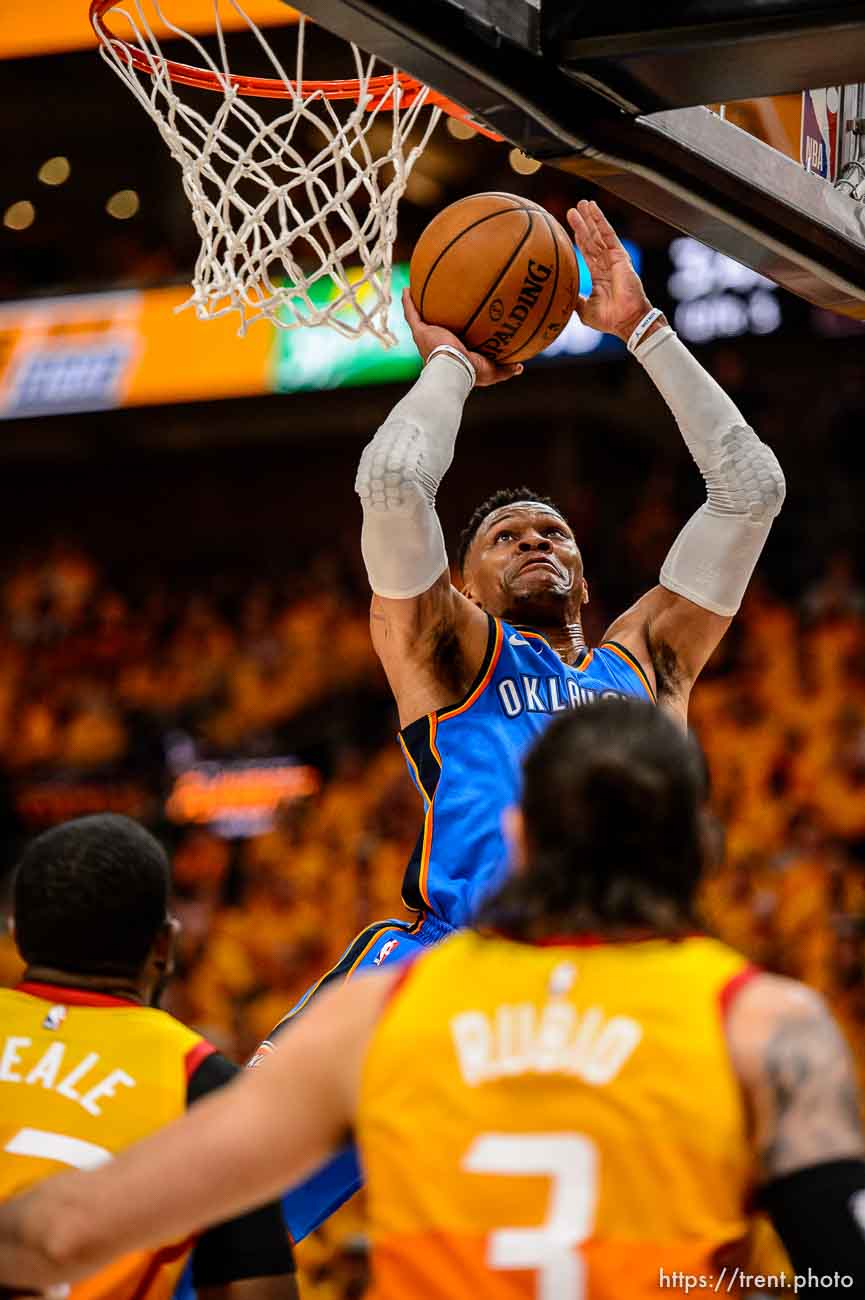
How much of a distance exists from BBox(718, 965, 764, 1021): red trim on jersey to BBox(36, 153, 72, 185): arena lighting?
1311 cm

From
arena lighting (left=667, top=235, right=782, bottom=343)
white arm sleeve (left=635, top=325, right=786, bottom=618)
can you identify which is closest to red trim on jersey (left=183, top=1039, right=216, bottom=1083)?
white arm sleeve (left=635, top=325, right=786, bottom=618)

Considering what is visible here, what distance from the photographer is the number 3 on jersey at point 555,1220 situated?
5.20 feet

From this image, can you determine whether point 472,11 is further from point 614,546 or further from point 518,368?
point 614,546

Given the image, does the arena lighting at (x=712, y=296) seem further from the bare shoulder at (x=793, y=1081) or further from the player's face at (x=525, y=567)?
the bare shoulder at (x=793, y=1081)

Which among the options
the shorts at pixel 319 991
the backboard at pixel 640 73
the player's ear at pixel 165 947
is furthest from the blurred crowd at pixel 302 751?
the backboard at pixel 640 73

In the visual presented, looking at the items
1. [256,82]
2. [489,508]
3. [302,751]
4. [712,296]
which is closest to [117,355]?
[302,751]

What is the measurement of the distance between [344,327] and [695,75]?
1.21 meters

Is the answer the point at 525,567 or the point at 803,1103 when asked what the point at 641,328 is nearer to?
the point at 525,567

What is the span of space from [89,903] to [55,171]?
12490 mm

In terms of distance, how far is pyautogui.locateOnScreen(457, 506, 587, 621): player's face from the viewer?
154 inches

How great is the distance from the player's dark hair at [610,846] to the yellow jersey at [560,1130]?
0.04 meters

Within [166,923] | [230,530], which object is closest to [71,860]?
[166,923]

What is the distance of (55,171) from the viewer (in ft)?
45.2

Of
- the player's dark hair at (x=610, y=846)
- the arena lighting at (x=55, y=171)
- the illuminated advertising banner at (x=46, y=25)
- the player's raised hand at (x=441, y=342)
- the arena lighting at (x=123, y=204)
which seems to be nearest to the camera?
the player's dark hair at (x=610, y=846)
